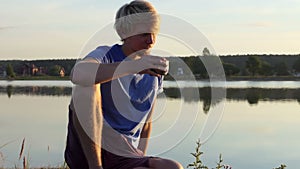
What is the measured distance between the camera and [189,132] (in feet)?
9.18

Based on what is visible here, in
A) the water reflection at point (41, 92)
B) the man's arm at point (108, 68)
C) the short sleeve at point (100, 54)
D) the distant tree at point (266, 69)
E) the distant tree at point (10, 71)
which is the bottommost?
the water reflection at point (41, 92)

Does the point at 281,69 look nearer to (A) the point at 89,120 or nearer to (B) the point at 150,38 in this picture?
(B) the point at 150,38

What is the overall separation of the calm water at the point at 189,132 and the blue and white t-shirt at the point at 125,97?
21cm

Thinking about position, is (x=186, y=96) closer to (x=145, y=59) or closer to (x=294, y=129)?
(x=145, y=59)

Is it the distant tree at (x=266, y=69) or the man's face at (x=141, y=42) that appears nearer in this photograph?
the man's face at (x=141, y=42)

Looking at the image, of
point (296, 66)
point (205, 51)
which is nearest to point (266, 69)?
point (296, 66)

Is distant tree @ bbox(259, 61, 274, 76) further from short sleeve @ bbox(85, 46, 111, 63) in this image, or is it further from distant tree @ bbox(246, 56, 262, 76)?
short sleeve @ bbox(85, 46, 111, 63)

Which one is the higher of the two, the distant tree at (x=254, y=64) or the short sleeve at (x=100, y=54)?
the distant tree at (x=254, y=64)

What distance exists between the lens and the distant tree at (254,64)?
171ft

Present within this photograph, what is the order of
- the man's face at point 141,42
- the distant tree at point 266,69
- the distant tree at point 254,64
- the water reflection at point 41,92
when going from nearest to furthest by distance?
the man's face at point 141,42, the water reflection at point 41,92, the distant tree at point 254,64, the distant tree at point 266,69

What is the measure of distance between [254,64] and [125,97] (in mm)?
51190

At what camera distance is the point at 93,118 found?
2289mm

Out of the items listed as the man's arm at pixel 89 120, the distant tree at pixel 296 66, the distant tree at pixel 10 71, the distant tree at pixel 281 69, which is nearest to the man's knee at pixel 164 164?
the man's arm at pixel 89 120

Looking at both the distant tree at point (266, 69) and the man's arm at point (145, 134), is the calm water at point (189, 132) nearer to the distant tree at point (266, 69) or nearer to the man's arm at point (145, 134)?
the man's arm at point (145, 134)
